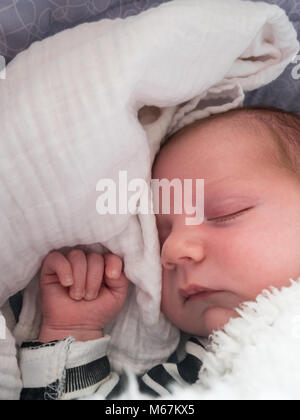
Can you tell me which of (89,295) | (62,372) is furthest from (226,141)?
(62,372)

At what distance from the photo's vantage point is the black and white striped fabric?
0.79 m

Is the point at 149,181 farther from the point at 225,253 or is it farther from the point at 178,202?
the point at 225,253

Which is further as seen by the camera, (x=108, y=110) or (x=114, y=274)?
(x=114, y=274)

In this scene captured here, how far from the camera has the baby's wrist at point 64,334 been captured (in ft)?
2.78

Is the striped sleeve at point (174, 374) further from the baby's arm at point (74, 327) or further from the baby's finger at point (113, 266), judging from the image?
the baby's finger at point (113, 266)

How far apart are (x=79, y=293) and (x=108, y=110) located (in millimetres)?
325

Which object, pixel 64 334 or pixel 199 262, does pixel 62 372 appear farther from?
pixel 199 262

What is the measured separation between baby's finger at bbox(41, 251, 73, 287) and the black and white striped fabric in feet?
0.33

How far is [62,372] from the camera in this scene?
0.80 metres
